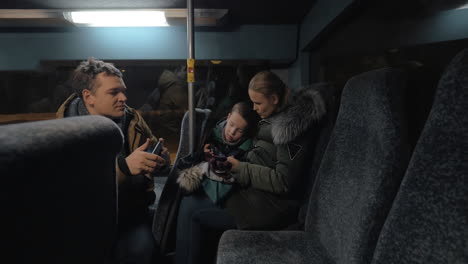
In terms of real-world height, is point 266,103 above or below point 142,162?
above

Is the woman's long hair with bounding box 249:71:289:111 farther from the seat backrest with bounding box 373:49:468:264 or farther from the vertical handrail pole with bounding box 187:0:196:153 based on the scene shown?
the seat backrest with bounding box 373:49:468:264

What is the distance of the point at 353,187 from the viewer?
0.69m

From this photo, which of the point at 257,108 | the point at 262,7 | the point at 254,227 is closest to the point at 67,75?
the point at 262,7

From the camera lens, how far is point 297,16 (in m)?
2.19

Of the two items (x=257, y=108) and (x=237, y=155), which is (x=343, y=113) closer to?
(x=257, y=108)

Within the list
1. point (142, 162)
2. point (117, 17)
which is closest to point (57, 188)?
point (142, 162)

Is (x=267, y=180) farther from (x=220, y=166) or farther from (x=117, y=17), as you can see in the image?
(x=117, y=17)

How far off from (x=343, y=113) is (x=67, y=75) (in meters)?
2.84

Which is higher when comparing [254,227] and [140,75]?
[140,75]

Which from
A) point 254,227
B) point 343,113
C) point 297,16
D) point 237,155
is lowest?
point 254,227

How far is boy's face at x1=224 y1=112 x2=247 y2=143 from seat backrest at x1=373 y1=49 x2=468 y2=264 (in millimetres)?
992

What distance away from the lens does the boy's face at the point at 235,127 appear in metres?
1.38

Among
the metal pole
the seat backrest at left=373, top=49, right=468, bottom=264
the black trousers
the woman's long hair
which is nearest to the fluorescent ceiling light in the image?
the metal pole

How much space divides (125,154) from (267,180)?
0.76 m
